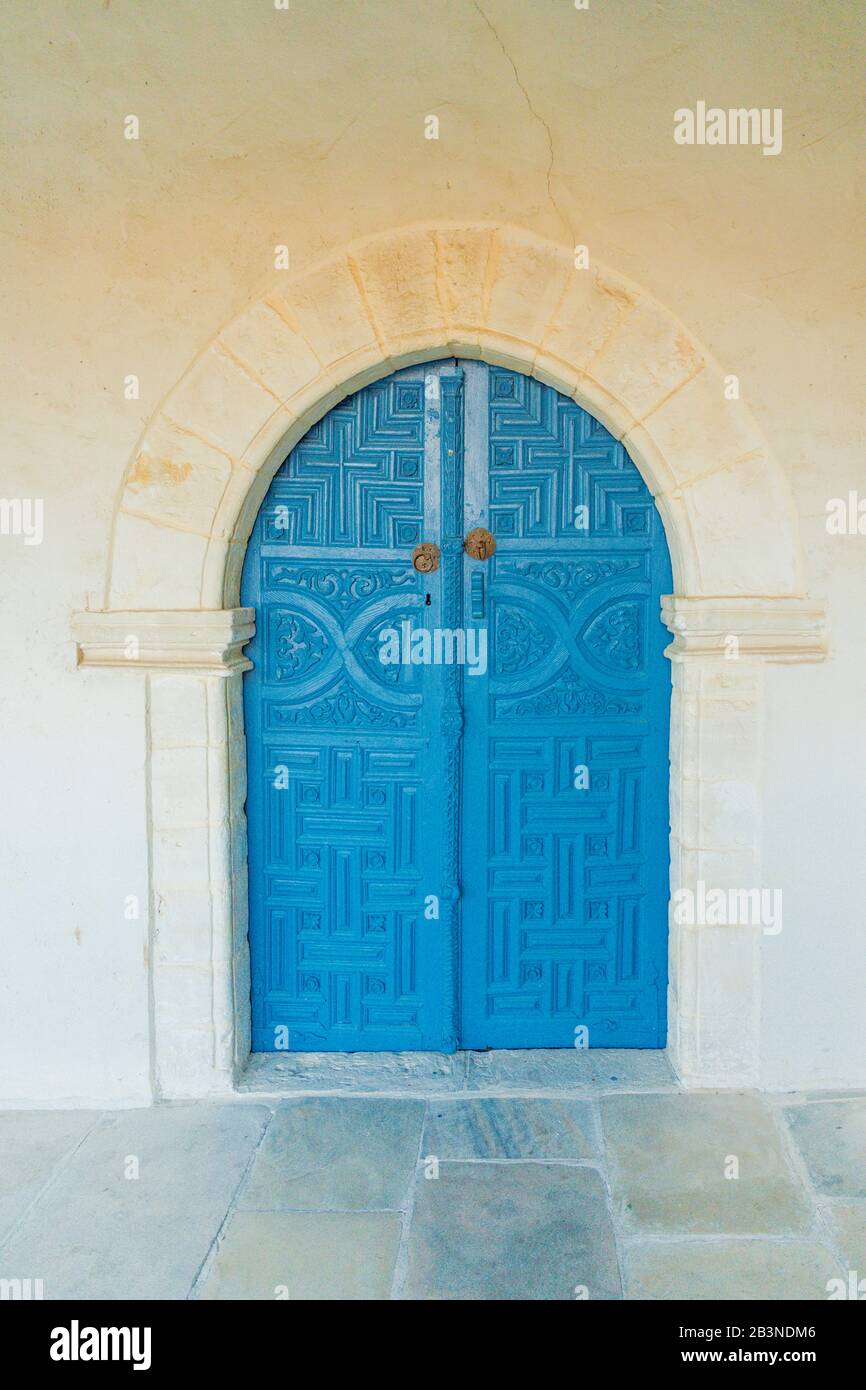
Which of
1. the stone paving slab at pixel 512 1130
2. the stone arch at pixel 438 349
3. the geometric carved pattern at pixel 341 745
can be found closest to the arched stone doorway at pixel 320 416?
the stone arch at pixel 438 349

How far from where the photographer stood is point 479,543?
3.53 m

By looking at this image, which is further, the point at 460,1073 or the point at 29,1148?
the point at 460,1073

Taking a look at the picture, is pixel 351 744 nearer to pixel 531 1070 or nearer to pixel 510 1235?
pixel 531 1070

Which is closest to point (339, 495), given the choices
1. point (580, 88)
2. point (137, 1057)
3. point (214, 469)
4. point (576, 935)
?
point (214, 469)

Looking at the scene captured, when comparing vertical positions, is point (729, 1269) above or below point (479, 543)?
below

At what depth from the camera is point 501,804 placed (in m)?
3.63

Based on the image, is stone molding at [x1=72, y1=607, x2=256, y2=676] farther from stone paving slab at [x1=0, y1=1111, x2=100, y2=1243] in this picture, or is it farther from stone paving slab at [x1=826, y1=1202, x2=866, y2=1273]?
stone paving slab at [x1=826, y1=1202, x2=866, y2=1273]

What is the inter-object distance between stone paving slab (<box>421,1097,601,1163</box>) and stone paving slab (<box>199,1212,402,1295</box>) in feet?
1.23

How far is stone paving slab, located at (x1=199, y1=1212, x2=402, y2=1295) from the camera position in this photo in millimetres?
2586

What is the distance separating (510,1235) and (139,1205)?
0.94 m

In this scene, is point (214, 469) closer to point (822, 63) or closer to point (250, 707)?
point (250, 707)

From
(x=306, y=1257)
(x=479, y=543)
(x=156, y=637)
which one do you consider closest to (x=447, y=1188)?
(x=306, y=1257)

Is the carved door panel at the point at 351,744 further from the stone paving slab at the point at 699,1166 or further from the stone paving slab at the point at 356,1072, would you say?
the stone paving slab at the point at 699,1166

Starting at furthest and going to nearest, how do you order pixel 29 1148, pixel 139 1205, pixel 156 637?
pixel 156 637 → pixel 29 1148 → pixel 139 1205
